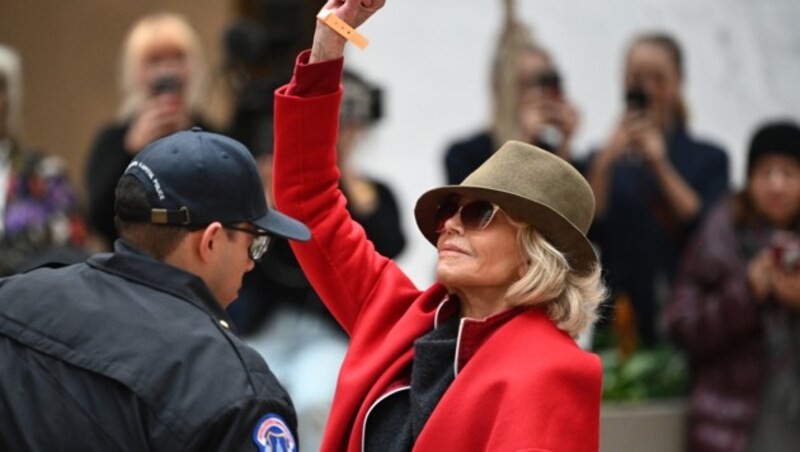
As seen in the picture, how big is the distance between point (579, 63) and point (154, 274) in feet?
16.2

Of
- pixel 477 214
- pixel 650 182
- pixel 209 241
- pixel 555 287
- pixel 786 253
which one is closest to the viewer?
pixel 209 241

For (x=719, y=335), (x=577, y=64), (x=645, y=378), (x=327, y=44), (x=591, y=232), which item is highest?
(x=327, y=44)

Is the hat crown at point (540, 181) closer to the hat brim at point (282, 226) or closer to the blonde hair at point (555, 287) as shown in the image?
the blonde hair at point (555, 287)

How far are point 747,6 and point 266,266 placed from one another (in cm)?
305

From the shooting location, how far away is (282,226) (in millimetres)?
3748

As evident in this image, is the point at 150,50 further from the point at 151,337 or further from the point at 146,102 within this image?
the point at 151,337

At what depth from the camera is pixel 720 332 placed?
680 centimetres

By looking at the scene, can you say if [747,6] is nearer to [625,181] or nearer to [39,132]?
[625,181]

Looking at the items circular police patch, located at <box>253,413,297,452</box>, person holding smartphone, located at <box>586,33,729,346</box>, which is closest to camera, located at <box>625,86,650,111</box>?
person holding smartphone, located at <box>586,33,729,346</box>

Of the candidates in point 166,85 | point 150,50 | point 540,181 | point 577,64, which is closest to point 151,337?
point 540,181

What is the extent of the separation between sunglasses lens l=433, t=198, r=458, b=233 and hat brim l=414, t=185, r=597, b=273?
52mm

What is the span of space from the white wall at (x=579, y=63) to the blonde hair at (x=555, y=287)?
4.22 meters

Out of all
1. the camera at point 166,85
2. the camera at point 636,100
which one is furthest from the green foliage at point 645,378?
the camera at point 166,85

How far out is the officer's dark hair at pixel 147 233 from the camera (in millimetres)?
3551
